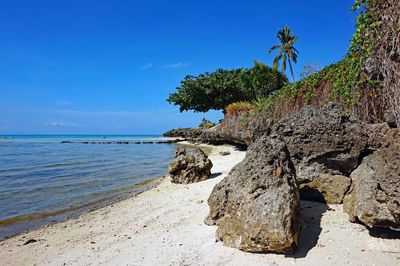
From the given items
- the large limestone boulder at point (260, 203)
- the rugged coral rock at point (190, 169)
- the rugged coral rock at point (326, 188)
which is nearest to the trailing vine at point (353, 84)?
the rugged coral rock at point (326, 188)

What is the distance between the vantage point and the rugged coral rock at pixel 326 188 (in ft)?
17.3

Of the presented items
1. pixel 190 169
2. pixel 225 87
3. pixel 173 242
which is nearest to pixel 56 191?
pixel 190 169

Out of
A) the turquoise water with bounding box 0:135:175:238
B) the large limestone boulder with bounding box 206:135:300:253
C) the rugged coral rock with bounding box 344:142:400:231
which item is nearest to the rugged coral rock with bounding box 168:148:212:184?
the turquoise water with bounding box 0:135:175:238

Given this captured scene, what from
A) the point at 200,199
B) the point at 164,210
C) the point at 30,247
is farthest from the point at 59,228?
the point at 200,199

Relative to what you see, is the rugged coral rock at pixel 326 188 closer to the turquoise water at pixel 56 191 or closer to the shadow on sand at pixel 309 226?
the shadow on sand at pixel 309 226

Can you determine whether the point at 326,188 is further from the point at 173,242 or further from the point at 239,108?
the point at 239,108

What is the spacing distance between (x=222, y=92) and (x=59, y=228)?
30421mm

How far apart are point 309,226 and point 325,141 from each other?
1.59 m

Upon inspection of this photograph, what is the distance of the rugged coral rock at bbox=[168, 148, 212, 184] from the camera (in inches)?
410

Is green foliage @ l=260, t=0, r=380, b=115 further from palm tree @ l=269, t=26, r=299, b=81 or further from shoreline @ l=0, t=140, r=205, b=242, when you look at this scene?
palm tree @ l=269, t=26, r=299, b=81

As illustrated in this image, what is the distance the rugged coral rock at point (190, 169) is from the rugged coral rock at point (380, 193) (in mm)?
6140

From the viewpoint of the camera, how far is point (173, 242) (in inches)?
190

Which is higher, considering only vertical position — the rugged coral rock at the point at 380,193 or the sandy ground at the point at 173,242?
the rugged coral rock at the point at 380,193

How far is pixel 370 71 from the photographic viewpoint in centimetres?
457
